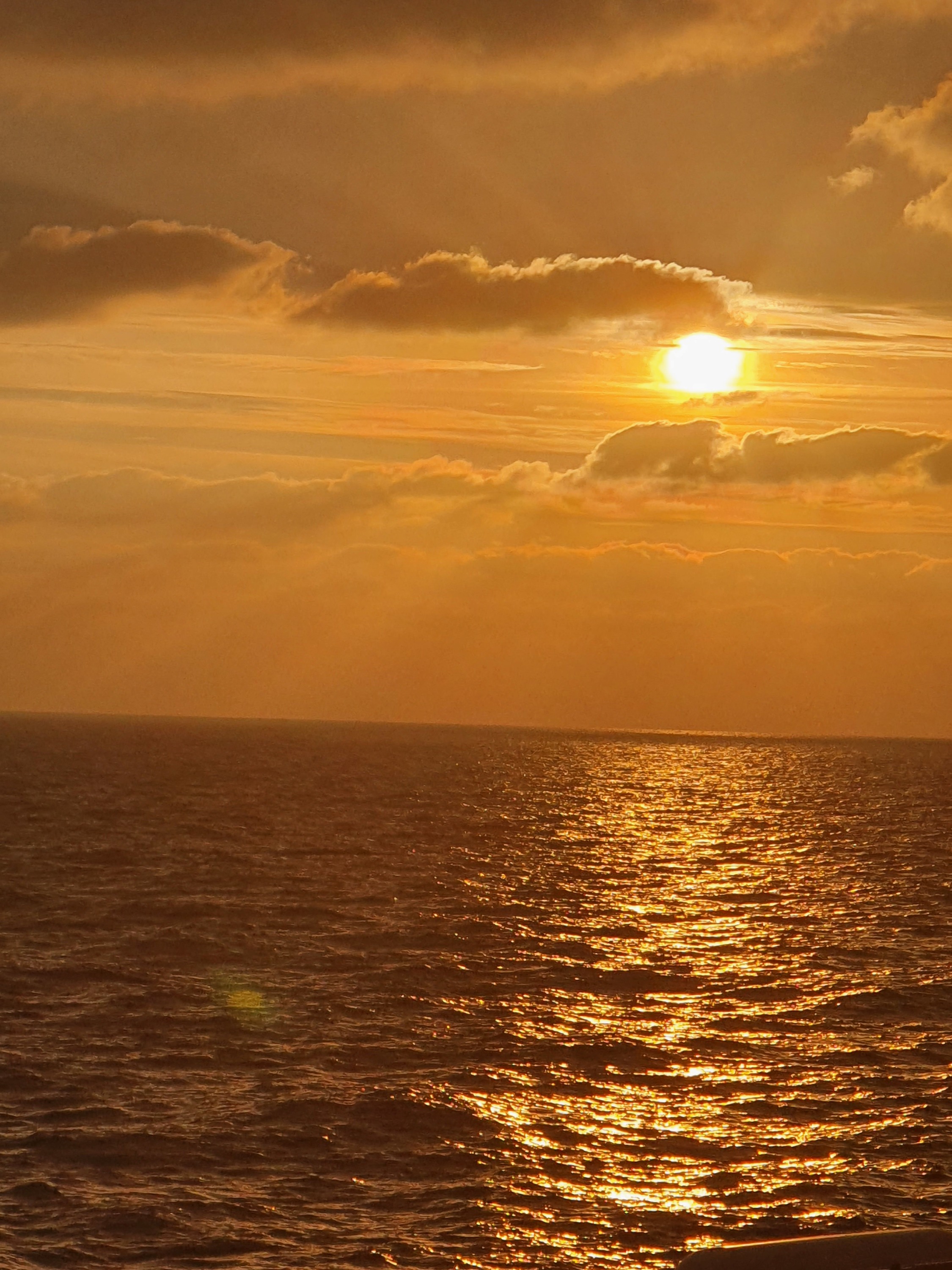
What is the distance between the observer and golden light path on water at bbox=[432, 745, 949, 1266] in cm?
2888

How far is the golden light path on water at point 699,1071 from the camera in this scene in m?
28.9

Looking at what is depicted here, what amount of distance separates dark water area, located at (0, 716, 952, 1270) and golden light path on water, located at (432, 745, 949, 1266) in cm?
10

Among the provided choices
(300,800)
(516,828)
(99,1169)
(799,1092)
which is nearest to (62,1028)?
(99,1169)

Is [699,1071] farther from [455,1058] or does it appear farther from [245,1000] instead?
[245,1000]

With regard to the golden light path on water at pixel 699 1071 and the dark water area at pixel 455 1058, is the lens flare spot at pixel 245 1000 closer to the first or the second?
the dark water area at pixel 455 1058

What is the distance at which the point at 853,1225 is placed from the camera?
2798 centimetres

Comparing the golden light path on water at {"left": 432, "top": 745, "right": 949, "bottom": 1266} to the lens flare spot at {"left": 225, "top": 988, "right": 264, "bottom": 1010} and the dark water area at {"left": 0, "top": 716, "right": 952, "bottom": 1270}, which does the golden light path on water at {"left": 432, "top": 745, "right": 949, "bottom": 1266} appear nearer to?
the dark water area at {"left": 0, "top": 716, "right": 952, "bottom": 1270}

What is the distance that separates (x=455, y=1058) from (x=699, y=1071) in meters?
6.47

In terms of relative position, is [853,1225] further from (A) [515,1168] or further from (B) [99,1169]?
(B) [99,1169]

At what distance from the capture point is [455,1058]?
3841cm

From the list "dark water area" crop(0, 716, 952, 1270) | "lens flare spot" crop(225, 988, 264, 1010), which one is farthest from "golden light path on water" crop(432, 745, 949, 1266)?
"lens flare spot" crop(225, 988, 264, 1010)

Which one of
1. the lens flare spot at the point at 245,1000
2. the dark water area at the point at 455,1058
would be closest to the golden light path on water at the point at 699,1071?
the dark water area at the point at 455,1058

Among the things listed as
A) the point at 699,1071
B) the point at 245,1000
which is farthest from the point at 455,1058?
the point at 245,1000

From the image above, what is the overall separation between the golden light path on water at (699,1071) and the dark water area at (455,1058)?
0.10 metres
